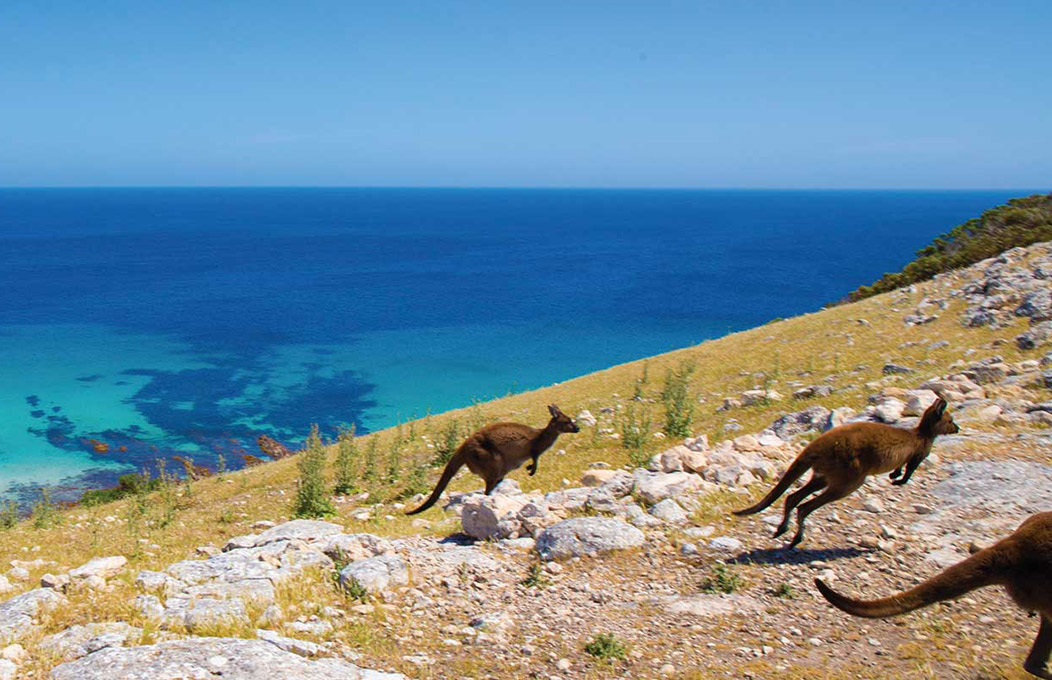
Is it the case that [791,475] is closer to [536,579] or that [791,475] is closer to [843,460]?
[843,460]

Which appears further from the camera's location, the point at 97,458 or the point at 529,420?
the point at 97,458

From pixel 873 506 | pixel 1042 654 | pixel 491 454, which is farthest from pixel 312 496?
pixel 1042 654

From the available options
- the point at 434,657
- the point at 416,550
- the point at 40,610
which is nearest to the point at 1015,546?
the point at 434,657

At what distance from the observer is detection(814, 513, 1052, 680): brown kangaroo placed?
534 centimetres

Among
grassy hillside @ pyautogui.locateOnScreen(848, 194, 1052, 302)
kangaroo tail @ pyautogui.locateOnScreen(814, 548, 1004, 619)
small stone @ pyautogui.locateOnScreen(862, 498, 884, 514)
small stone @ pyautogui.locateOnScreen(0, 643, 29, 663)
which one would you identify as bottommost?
small stone @ pyautogui.locateOnScreen(862, 498, 884, 514)

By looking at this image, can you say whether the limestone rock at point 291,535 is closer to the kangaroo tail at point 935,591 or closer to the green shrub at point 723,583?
the green shrub at point 723,583

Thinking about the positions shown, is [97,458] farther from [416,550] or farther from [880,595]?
[880,595]

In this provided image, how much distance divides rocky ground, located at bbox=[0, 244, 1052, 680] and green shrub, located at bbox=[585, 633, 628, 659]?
0.03 m

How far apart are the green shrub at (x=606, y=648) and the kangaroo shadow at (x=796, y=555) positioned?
2353 mm

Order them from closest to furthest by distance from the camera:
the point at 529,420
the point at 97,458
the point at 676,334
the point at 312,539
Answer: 1. the point at 312,539
2. the point at 529,420
3. the point at 97,458
4. the point at 676,334

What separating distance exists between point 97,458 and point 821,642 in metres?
42.1

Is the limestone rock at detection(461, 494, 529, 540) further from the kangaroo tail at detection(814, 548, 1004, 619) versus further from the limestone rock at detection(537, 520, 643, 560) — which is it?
the kangaroo tail at detection(814, 548, 1004, 619)

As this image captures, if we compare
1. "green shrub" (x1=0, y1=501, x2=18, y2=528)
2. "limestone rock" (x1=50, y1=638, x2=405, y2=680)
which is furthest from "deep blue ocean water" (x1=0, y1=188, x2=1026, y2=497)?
"limestone rock" (x1=50, y1=638, x2=405, y2=680)

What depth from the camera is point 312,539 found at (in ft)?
31.9
